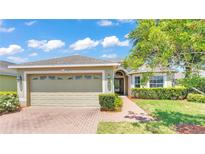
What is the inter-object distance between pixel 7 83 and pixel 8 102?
5.71m

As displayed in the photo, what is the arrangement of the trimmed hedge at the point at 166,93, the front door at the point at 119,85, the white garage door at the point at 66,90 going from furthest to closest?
the front door at the point at 119,85 < the trimmed hedge at the point at 166,93 < the white garage door at the point at 66,90

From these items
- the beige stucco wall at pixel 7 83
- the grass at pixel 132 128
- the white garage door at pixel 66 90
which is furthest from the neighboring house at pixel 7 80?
the grass at pixel 132 128

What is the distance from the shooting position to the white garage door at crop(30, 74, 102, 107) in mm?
11305

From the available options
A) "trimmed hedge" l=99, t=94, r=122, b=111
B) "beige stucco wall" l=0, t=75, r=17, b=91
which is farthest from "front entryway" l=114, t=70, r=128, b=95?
"beige stucco wall" l=0, t=75, r=17, b=91

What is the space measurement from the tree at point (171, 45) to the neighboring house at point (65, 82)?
4.46 meters

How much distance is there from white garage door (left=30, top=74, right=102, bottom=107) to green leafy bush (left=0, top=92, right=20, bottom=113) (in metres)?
1.49

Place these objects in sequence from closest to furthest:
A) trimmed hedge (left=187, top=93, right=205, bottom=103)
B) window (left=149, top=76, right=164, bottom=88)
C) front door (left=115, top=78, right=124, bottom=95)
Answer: trimmed hedge (left=187, top=93, right=205, bottom=103), window (left=149, top=76, right=164, bottom=88), front door (left=115, top=78, right=124, bottom=95)

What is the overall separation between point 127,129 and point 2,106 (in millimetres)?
7415

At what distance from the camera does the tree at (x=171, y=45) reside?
17.5ft

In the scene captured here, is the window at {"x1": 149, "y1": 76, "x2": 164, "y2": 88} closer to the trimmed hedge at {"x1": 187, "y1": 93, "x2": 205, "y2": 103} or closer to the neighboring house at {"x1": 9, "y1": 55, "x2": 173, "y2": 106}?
the trimmed hedge at {"x1": 187, "y1": 93, "x2": 205, "y2": 103}

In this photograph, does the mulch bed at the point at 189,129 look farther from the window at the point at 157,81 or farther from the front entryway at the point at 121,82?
the front entryway at the point at 121,82
